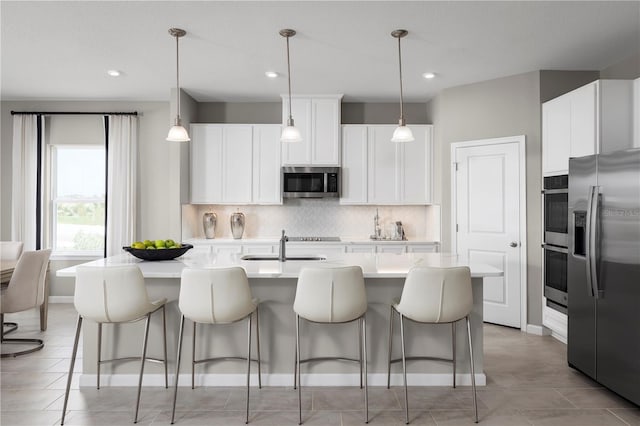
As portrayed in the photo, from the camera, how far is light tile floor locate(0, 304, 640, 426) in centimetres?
270

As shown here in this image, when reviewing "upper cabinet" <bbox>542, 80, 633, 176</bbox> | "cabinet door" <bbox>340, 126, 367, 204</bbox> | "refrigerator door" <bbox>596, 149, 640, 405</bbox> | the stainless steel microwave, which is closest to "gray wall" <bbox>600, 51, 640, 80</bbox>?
"upper cabinet" <bbox>542, 80, 633, 176</bbox>

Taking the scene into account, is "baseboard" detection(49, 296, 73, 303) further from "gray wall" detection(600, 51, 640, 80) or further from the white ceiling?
"gray wall" detection(600, 51, 640, 80)

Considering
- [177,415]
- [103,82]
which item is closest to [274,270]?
[177,415]

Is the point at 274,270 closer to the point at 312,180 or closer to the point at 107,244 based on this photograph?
the point at 312,180

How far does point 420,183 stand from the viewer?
5.61m

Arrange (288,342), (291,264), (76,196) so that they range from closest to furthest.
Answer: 1. (288,342)
2. (291,264)
3. (76,196)

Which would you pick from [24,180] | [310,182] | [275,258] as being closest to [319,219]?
[310,182]

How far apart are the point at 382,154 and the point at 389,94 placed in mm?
744

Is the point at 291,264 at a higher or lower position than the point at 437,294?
higher

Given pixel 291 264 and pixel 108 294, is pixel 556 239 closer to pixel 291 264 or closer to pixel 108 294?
pixel 291 264

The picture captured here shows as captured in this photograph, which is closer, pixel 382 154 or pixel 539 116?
pixel 539 116

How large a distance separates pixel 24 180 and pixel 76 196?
24.8 inches

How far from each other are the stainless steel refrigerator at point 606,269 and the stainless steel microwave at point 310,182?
2.80 metres

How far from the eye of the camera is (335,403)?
2916 millimetres
